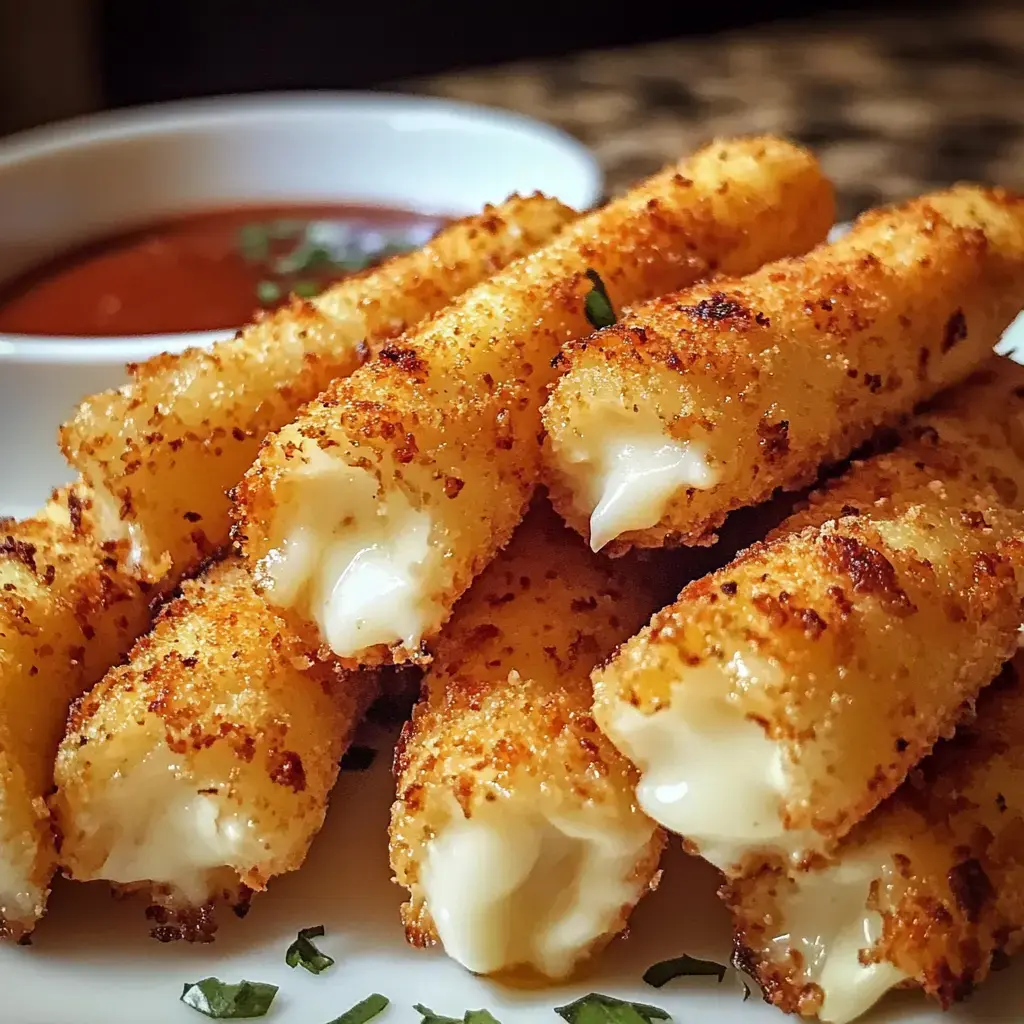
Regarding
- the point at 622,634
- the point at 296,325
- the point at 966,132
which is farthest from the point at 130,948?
the point at 966,132

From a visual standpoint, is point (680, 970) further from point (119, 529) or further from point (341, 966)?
point (119, 529)

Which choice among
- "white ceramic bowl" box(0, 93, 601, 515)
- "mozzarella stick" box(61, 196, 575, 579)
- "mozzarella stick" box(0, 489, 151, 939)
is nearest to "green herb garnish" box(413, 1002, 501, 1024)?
"mozzarella stick" box(0, 489, 151, 939)

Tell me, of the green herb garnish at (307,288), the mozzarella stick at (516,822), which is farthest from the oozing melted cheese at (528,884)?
the green herb garnish at (307,288)

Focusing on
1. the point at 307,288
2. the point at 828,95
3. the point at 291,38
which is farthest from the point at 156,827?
the point at 291,38

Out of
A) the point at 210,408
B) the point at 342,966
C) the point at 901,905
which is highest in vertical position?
the point at 210,408

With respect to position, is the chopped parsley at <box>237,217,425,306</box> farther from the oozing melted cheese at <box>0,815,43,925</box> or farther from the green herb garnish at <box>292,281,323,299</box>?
the oozing melted cheese at <box>0,815,43,925</box>

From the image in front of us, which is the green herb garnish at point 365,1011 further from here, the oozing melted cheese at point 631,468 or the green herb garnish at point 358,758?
the oozing melted cheese at point 631,468
